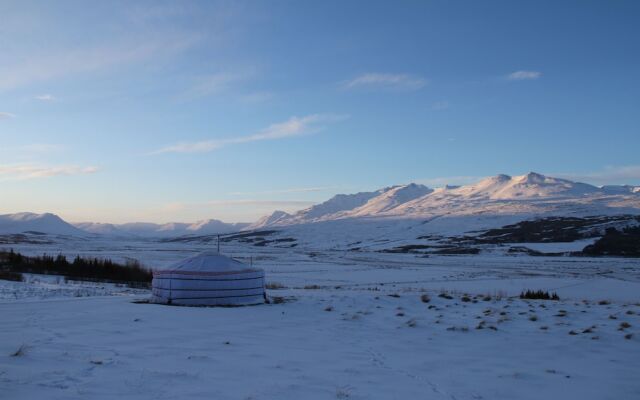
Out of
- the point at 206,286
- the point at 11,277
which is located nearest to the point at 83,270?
the point at 11,277

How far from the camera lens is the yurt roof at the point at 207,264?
15.7 m

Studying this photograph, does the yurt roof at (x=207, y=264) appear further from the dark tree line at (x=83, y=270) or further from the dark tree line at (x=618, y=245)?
the dark tree line at (x=618, y=245)

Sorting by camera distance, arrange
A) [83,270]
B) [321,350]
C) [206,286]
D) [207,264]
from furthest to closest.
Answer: [83,270]
[207,264]
[206,286]
[321,350]

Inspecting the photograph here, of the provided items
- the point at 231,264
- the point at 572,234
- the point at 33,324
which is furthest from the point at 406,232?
the point at 33,324

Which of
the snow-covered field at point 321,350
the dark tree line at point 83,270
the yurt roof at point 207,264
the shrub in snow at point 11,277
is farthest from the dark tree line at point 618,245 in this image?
the shrub in snow at point 11,277

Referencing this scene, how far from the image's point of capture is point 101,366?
6.73 metres

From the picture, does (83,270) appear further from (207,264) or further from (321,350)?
(321,350)

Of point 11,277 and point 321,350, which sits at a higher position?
point 11,277

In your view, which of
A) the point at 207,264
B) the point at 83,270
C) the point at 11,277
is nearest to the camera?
the point at 207,264

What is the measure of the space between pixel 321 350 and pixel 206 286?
7.46 metres

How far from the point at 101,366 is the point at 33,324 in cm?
361

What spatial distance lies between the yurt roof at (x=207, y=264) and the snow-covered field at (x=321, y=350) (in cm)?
229

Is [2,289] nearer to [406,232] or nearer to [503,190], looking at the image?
[406,232]

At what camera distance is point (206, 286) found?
15336 millimetres
